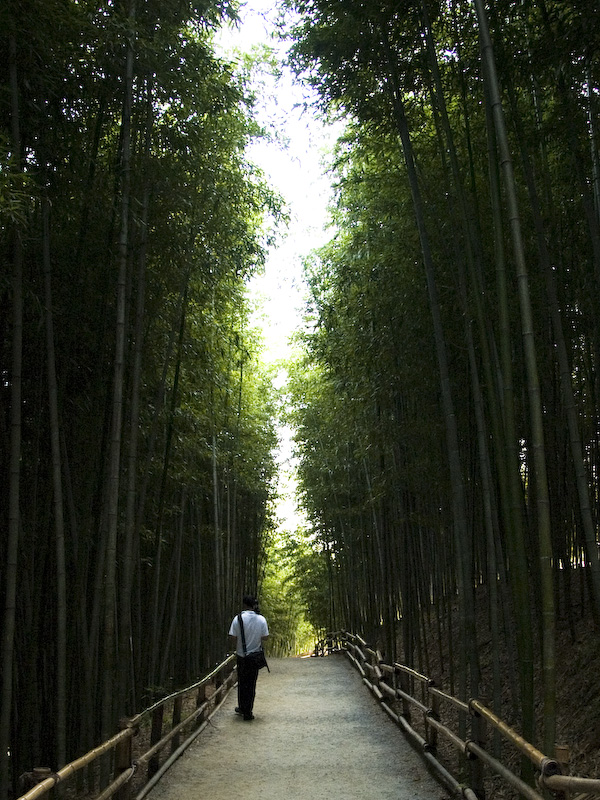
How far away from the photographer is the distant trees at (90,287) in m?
3.63

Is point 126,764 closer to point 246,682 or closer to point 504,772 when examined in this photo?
point 504,772

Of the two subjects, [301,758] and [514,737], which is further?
[301,758]

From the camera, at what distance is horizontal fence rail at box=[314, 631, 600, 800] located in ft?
6.57

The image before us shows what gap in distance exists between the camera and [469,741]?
331 centimetres

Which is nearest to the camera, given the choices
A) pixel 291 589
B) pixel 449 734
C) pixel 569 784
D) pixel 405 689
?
pixel 569 784

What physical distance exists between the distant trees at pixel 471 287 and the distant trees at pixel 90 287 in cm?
90

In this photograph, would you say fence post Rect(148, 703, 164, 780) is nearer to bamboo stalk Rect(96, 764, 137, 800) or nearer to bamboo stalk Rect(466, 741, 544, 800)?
bamboo stalk Rect(96, 764, 137, 800)

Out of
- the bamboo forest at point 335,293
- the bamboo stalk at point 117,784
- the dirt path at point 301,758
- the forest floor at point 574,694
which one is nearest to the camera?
the bamboo stalk at point 117,784

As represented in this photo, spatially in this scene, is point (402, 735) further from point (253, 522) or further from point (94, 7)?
point (253, 522)

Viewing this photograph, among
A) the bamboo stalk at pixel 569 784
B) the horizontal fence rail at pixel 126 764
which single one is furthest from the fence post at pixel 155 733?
the bamboo stalk at pixel 569 784

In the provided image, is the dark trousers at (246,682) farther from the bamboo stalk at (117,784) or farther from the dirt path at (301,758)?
the bamboo stalk at (117,784)

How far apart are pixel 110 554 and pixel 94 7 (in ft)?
8.83

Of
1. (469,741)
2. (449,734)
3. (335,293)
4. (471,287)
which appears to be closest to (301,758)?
(449,734)

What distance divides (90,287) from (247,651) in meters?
3.19
